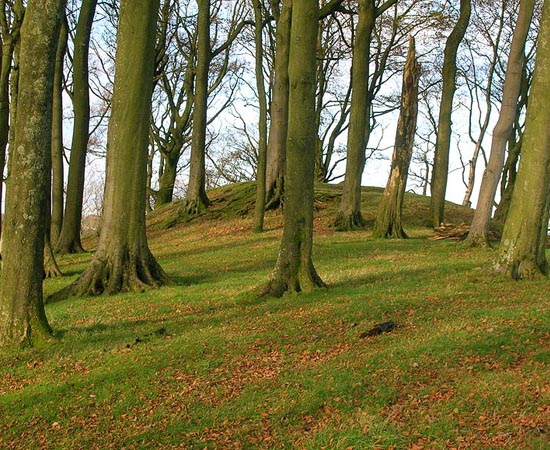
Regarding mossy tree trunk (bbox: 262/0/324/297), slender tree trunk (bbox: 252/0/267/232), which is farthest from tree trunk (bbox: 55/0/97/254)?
mossy tree trunk (bbox: 262/0/324/297)

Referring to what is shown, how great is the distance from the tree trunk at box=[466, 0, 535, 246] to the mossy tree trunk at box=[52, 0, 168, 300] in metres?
7.75

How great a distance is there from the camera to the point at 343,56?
32.5 meters

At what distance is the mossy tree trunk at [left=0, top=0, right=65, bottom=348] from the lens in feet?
27.6

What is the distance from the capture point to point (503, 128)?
15.1 meters

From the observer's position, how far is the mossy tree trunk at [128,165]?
12.5 metres

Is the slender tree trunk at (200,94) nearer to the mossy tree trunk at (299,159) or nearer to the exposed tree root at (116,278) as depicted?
the exposed tree root at (116,278)

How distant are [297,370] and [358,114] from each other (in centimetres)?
1444

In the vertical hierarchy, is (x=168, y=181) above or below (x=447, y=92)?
below

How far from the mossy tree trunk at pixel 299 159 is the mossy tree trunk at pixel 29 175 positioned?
3.86 m

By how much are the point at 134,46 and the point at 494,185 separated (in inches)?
345

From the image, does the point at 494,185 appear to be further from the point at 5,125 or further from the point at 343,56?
the point at 343,56

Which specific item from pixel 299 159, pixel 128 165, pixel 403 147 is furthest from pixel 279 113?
pixel 299 159

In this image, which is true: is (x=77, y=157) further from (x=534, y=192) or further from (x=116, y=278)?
(x=534, y=192)

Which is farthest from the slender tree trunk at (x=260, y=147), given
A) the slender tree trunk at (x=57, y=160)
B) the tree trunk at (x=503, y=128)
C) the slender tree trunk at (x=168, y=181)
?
the slender tree trunk at (x=168, y=181)
